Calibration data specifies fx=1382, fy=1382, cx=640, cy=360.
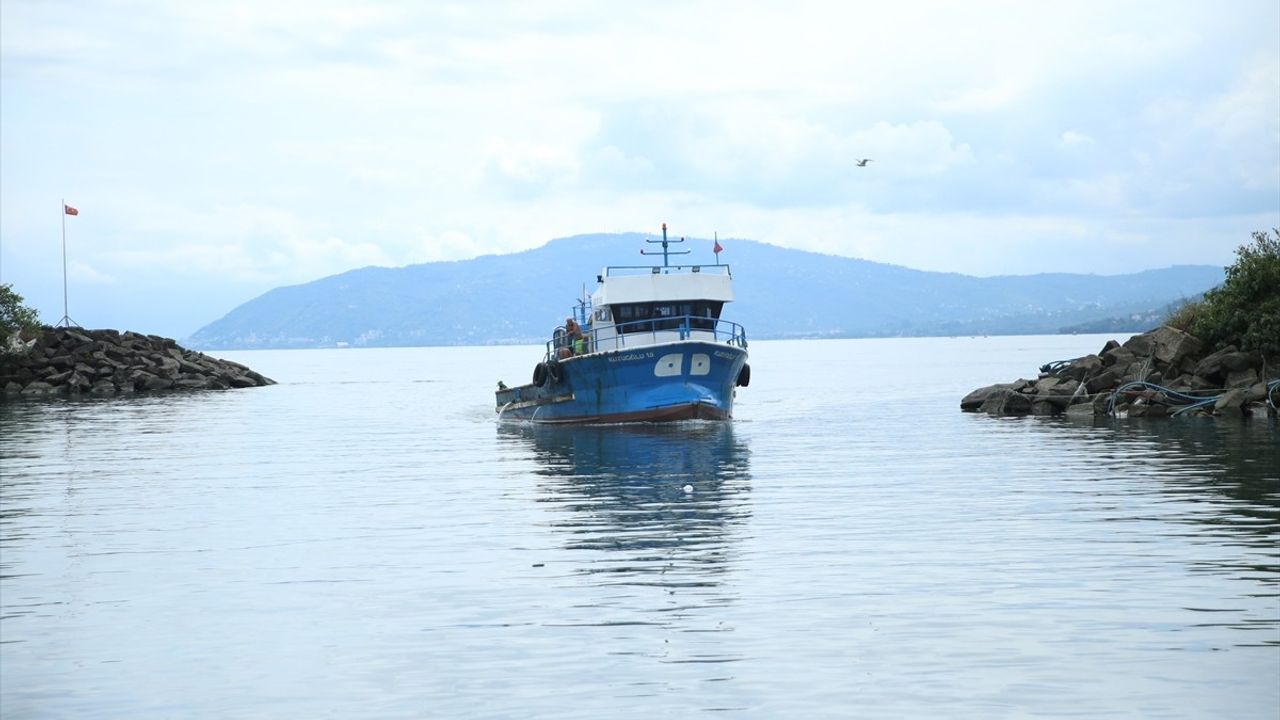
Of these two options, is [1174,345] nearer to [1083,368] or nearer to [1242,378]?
[1242,378]

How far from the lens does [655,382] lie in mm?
48656

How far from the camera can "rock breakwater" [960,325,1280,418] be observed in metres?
45.1

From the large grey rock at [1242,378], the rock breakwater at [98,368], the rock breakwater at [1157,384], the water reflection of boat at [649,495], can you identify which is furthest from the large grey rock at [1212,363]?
the rock breakwater at [98,368]

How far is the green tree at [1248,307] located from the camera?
44656mm

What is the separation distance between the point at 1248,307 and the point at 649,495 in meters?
27.6

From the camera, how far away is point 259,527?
24203mm

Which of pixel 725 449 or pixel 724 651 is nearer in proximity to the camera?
pixel 724 651

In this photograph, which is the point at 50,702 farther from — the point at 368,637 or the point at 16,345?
the point at 16,345

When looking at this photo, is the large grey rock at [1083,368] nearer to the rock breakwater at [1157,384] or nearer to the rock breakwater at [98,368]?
the rock breakwater at [1157,384]

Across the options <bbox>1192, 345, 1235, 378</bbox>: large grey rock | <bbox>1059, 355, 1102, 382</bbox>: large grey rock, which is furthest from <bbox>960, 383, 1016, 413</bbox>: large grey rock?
<bbox>1192, 345, 1235, 378</bbox>: large grey rock

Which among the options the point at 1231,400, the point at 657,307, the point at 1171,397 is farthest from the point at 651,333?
the point at 1231,400

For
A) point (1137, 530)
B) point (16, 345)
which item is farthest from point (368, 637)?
point (16, 345)

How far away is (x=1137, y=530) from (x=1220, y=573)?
4.07 meters

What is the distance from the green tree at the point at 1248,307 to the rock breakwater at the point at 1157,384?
0.49 m
